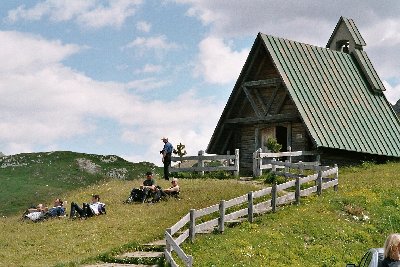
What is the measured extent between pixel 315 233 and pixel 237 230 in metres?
2.61

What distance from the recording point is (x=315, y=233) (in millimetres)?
21922

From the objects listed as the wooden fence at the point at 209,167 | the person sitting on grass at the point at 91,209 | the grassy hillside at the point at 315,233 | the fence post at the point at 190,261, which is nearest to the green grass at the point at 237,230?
the grassy hillside at the point at 315,233

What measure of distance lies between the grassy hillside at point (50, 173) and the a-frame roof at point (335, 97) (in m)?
11.4

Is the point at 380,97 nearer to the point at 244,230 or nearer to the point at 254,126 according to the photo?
the point at 254,126

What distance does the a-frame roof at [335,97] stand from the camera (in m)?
37.2

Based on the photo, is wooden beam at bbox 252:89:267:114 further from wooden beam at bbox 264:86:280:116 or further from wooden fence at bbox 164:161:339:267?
wooden fence at bbox 164:161:339:267

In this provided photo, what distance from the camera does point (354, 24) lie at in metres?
47.9

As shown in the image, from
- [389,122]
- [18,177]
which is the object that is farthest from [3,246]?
[389,122]

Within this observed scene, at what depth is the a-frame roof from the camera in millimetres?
37219

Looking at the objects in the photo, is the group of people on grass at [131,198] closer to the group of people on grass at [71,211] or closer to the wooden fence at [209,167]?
the group of people on grass at [71,211]

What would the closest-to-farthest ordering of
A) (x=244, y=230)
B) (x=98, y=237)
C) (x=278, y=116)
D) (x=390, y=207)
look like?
(x=244, y=230) < (x=98, y=237) < (x=390, y=207) < (x=278, y=116)

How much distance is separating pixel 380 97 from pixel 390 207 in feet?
65.5

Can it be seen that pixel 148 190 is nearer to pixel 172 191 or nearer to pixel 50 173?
pixel 172 191

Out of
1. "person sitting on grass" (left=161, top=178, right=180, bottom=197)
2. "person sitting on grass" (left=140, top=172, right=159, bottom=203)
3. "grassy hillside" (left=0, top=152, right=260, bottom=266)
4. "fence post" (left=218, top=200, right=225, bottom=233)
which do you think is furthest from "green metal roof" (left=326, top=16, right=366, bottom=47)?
"fence post" (left=218, top=200, right=225, bottom=233)
